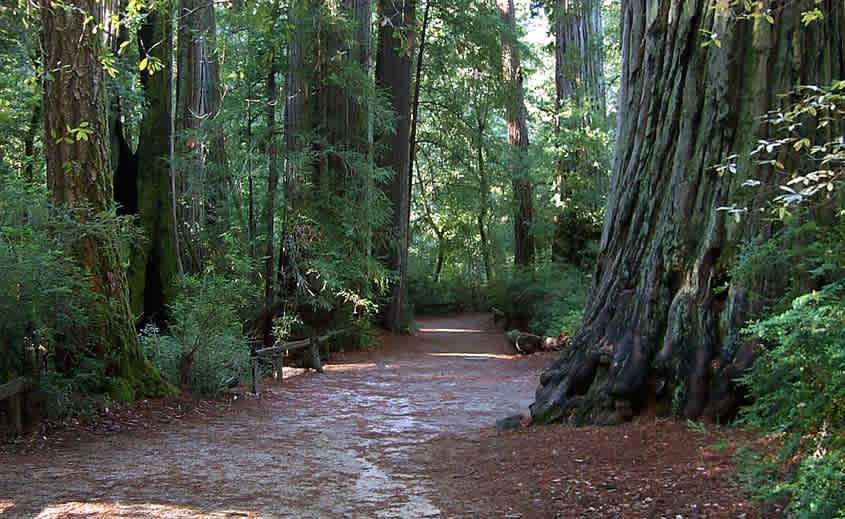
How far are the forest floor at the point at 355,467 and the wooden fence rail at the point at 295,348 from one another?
0.95m

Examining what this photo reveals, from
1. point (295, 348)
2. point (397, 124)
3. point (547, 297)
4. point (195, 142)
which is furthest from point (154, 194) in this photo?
point (547, 297)

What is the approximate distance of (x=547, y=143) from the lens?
20.5m

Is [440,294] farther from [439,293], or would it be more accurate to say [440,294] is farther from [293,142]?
[293,142]

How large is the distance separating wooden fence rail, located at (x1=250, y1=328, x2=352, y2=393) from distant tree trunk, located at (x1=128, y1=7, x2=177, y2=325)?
2502mm

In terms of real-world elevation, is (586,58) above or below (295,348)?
above

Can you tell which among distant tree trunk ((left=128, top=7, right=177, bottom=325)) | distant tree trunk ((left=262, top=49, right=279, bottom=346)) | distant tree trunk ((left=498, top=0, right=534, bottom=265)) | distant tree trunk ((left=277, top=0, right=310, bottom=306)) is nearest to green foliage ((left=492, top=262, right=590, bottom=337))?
distant tree trunk ((left=498, top=0, right=534, bottom=265))

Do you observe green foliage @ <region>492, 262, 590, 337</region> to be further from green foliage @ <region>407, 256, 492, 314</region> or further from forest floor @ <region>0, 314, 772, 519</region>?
green foliage @ <region>407, 256, 492, 314</region>

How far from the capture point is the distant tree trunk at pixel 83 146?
7.55 meters

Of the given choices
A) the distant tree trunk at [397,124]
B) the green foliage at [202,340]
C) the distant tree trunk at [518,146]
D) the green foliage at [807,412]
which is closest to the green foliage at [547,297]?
the distant tree trunk at [518,146]

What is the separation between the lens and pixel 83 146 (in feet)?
25.2

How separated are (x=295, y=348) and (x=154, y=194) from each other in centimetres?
399

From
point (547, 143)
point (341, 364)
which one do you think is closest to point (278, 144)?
point (341, 364)

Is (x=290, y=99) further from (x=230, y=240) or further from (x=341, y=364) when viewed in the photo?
(x=341, y=364)

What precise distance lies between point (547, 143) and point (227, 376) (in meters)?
13.3
